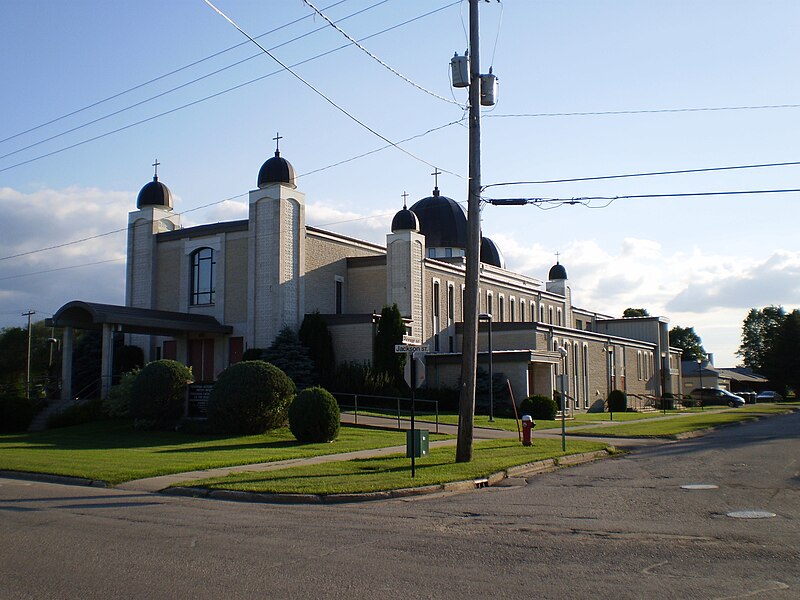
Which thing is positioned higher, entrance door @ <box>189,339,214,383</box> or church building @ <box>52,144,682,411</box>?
church building @ <box>52,144,682,411</box>

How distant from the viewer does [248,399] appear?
1088 inches

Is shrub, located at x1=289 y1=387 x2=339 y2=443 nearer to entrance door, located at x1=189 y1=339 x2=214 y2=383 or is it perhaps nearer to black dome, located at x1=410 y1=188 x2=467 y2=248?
entrance door, located at x1=189 y1=339 x2=214 y2=383

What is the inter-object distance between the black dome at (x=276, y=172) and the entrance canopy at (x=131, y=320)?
25.3 ft

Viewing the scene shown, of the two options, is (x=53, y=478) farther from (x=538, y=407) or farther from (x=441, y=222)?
(x=441, y=222)

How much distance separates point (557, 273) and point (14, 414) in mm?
53130

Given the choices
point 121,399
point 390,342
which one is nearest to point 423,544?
point 121,399

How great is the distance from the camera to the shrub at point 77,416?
34.1m

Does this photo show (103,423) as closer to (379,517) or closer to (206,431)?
(206,431)

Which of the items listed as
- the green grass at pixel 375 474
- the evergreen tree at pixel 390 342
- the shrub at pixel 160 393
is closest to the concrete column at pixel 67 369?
the shrub at pixel 160 393

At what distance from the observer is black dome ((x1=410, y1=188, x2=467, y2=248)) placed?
58625 mm

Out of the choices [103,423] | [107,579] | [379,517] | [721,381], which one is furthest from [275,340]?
[721,381]

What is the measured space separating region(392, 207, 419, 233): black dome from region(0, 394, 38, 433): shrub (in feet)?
71.2

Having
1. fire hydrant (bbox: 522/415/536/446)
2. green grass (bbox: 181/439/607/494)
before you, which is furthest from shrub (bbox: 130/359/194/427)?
fire hydrant (bbox: 522/415/536/446)

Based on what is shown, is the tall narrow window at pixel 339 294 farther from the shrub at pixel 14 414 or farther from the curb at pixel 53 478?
the curb at pixel 53 478
